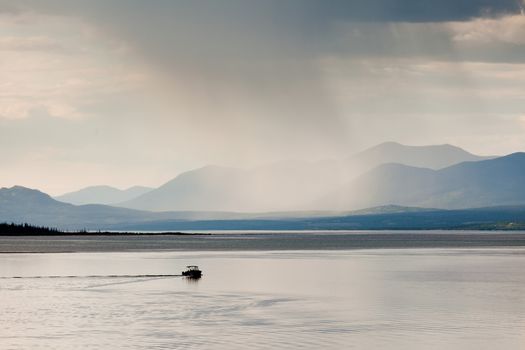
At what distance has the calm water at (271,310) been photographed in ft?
202

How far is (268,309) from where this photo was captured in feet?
260

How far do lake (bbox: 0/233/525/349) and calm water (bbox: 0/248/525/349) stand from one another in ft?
0.30

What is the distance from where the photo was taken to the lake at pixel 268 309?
203 feet

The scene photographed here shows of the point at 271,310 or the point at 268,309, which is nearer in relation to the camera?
the point at 271,310

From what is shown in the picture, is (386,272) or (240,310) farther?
(386,272)

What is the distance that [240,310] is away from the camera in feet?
257

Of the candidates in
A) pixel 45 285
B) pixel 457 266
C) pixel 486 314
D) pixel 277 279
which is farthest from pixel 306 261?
pixel 486 314

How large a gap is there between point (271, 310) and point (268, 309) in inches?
35.6

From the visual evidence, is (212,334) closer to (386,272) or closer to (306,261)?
(386,272)

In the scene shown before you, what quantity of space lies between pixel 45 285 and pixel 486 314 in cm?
4827

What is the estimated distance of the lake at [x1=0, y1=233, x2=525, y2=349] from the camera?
61.8 m

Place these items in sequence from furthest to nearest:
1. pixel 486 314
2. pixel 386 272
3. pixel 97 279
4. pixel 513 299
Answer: pixel 386 272
pixel 97 279
pixel 513 299
pixel 486 314

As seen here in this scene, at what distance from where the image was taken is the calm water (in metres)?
61.7

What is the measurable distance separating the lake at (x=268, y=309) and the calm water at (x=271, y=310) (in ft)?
0.30
